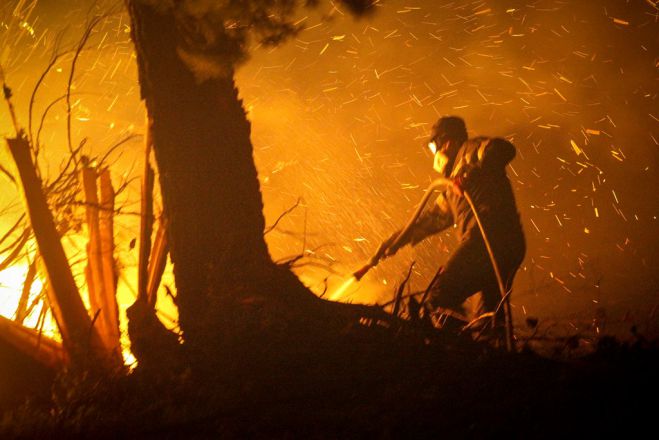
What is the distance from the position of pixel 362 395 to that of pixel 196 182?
192cm

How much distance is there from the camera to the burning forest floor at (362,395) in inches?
84.8

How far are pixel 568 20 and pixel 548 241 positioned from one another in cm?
572

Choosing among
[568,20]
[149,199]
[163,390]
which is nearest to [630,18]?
[568,20]

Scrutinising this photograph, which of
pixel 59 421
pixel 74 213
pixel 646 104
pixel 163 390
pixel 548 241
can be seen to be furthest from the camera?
pixel 548 241

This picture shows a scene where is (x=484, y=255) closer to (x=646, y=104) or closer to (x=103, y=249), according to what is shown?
(x=103, y=249)

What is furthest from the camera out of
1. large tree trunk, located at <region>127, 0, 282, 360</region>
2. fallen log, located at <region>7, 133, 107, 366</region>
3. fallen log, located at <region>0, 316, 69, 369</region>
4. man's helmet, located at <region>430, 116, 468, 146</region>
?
man's helmet, located at <region>430, 116, 468, 146</region>

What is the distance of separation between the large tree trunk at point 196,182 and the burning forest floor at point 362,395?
0.66 metres

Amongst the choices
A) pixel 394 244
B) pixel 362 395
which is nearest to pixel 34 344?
pixel 362 395

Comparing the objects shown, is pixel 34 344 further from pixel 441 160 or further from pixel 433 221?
pixel 441 160

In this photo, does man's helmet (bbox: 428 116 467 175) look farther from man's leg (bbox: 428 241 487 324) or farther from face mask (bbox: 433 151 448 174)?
man's leg (bbox: 428 241 487 324)

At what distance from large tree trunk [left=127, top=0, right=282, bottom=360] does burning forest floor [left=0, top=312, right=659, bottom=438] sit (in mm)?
664

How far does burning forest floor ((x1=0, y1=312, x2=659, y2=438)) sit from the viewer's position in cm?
215

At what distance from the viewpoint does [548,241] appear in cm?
1395

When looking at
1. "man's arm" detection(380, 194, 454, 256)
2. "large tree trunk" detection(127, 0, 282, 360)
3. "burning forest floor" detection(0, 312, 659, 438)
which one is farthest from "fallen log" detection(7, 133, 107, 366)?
"man's arm" detection(380, 194, 454, 256)
